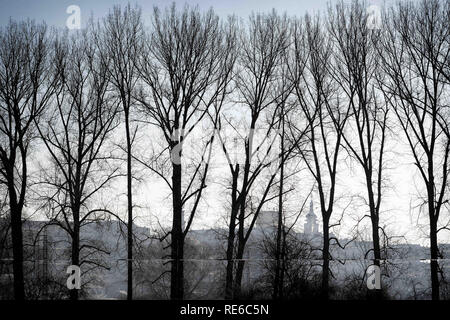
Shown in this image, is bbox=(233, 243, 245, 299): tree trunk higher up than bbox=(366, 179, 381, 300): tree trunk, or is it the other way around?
bbox=(366, 179, 381, 300): tree trunk

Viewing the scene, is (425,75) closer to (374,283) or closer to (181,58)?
(374,283)

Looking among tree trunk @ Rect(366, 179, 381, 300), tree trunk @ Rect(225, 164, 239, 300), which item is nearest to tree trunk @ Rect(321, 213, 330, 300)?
tree trunk @ Rect(366, 179, 381, 300)

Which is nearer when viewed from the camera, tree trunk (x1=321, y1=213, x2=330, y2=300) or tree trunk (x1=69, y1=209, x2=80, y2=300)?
tree trunk (x1=69, y1=209, x2=80, y2=300)

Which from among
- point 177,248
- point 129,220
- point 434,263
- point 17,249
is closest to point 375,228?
point 434,263

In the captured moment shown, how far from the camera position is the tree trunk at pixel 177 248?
1289 centimetres

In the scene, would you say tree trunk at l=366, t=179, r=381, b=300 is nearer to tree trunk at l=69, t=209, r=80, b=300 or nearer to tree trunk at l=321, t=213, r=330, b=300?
tree trunk at l=321, t=213, r=330, b=300

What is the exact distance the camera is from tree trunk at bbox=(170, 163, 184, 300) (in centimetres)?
1289

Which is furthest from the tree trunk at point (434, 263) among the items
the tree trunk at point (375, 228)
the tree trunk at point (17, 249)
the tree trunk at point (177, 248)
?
the tree trunk at point (17, 249)

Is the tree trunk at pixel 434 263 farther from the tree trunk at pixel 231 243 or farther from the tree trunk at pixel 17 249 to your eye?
the tree trunk at pixel 17 249

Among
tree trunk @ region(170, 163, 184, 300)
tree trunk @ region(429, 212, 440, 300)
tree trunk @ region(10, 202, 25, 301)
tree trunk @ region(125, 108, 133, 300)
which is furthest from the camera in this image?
tree trunk @ region(125, 108, 133, 300)

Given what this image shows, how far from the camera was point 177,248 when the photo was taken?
13.2 meters

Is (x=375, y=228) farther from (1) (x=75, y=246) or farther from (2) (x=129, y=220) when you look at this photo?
(1) (x=75, y=246)

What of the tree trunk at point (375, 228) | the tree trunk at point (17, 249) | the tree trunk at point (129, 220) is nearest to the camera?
the tree trunk at point (17, 249)

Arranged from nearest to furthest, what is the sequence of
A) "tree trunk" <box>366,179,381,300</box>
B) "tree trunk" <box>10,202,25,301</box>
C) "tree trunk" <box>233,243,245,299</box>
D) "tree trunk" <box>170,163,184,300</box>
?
"tree trunk" <box>170,163,184,300</box> → "tree trunk" <box>10,202,25,301</box> → "tree trunk" <box>366,179,381,300</box> → "tree trunk" <box>233,243,245,299</box>
